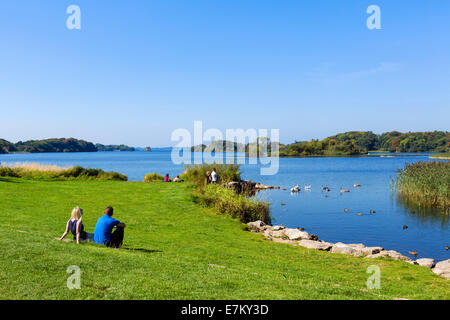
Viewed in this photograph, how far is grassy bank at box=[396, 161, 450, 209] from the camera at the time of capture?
2622 cm

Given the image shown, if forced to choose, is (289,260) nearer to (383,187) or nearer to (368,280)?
(368,280)

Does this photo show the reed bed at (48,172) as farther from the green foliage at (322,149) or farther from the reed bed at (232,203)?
the green foliage at (322,149)

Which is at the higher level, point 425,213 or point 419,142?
point 419,142

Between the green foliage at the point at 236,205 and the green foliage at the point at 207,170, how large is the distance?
6.53m

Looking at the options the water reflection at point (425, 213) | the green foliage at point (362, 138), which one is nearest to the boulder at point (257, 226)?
the water reflection at point (425, 213)

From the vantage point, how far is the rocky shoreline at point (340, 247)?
37.7ft

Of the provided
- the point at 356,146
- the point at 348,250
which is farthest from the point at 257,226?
the point at 356,146

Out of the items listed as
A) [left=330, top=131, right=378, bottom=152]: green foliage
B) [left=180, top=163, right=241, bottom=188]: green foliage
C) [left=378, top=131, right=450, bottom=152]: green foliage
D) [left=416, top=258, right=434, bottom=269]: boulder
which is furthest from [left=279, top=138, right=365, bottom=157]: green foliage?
[left=416, top=258, right=434, bottom=269]: boulder

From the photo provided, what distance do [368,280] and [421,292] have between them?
4.32 feet

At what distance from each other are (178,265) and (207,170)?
68.5ft

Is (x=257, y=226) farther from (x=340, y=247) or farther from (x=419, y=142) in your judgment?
(x=419, y=142)

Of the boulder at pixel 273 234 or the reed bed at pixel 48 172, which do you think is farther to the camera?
the reed bed at pixel 48 172

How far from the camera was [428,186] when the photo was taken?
28047 millimetres

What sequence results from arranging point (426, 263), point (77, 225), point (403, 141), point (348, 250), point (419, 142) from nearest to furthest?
1. point (77, 225)
2. point (426, 263)
3. point (348, 250)
4. point (419, 142)
5. point (403, 141)
